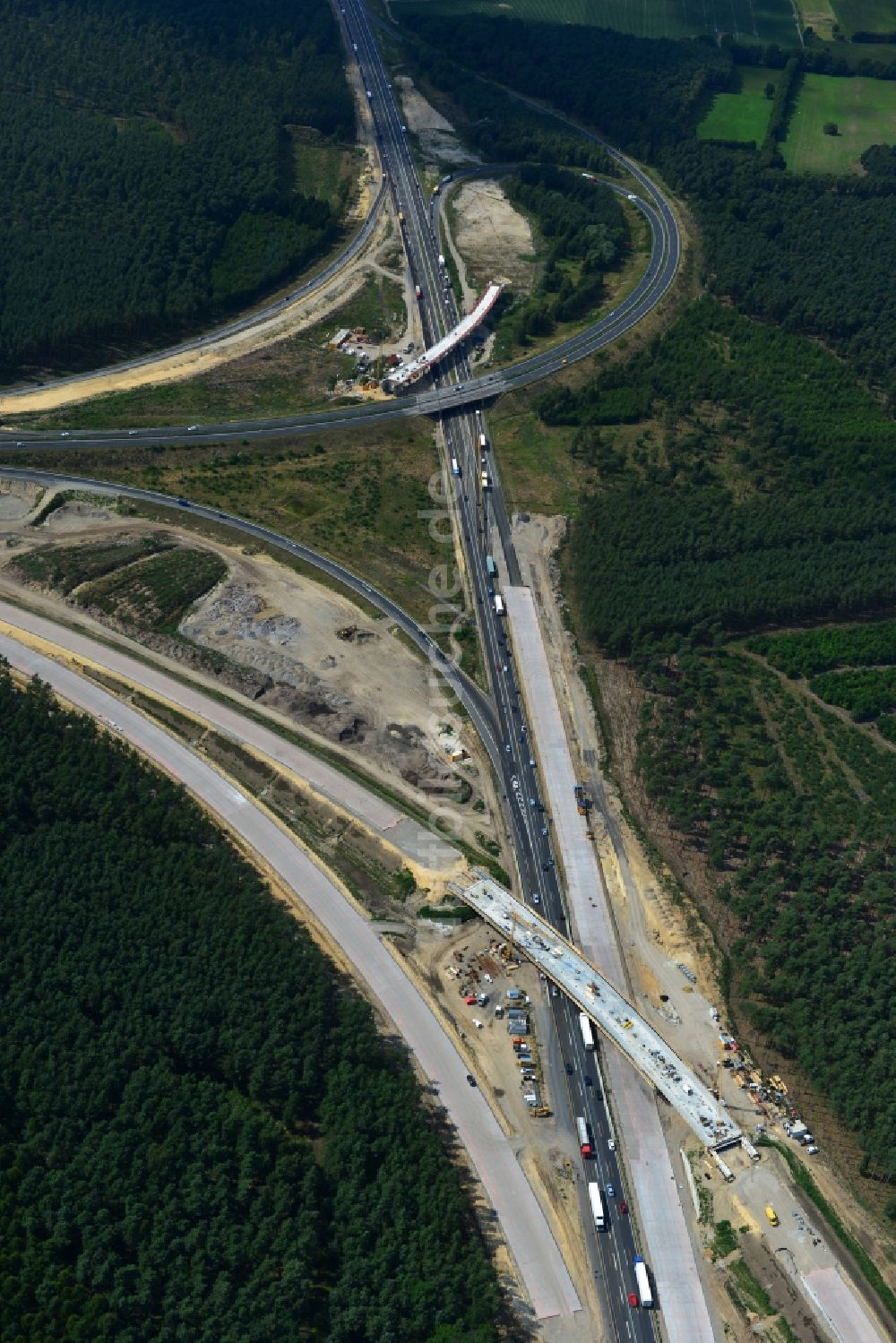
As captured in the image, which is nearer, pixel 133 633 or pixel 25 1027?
pixel 25 1027

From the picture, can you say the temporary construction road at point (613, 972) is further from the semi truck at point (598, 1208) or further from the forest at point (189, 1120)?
the forest at point (189, 1120)

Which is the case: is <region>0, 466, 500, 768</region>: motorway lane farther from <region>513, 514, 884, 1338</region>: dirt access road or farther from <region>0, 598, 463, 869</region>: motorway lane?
<region>0, 598, 463, 869</region>: motorway lane

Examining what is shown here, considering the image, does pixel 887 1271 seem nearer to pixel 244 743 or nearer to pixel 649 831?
pixel 649 831

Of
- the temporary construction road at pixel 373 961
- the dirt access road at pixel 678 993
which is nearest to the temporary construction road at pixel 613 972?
the dirt access road at pixel 678 993

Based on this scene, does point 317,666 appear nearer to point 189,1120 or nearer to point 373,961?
point 373,961

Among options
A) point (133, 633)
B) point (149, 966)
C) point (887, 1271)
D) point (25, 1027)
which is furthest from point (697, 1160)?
point (133, 633)

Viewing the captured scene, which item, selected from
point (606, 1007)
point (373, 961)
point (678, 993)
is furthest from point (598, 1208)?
point (373, 961)
